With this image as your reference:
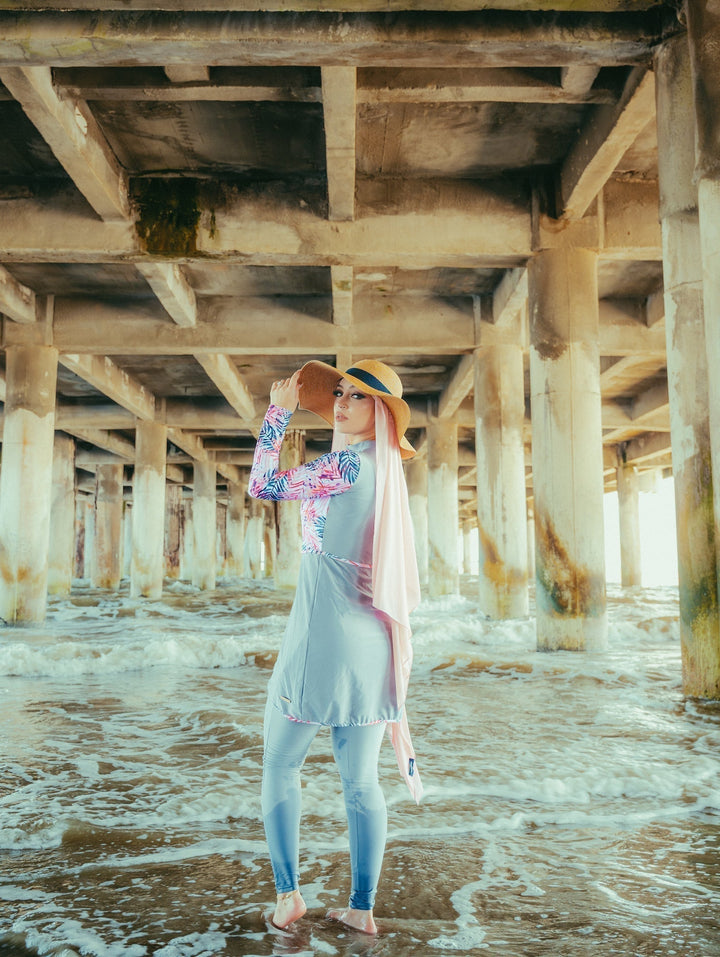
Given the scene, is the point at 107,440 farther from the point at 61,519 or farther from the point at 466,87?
the point at 466,87

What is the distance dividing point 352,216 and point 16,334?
6666 mm

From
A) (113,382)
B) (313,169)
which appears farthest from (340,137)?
(113,382)

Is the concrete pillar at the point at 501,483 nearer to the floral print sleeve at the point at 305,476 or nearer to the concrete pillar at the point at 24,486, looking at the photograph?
the concrete pillar at the point at 24,486

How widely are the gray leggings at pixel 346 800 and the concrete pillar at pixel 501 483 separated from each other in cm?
1021

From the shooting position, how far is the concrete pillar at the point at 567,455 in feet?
28.5

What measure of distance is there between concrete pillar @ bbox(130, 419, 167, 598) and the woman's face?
699 inches

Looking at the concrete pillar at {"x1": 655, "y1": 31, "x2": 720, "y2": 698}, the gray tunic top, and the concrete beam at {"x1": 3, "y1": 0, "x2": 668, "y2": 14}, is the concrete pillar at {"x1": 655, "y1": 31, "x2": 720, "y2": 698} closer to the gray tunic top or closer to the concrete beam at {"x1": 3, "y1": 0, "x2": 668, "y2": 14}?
the concrete beam at {"x1": 3, "y1": 0, "x2": 668, "y2": 14}

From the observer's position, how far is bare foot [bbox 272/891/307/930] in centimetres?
240

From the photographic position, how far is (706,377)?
587 centimetres

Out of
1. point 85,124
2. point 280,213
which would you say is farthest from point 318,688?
point 280,213

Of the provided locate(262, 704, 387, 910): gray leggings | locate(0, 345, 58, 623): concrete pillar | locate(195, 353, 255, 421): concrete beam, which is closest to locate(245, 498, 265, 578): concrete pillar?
locate(195, 353, 255, 421): concrete beam

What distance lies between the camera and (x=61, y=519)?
76.1ft

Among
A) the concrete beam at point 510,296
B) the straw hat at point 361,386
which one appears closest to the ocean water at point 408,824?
the straw hat at point 361,386

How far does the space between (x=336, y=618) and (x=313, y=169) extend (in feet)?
26.4
